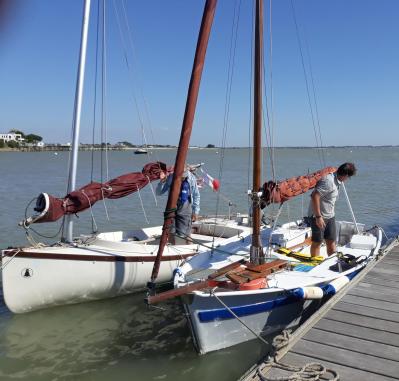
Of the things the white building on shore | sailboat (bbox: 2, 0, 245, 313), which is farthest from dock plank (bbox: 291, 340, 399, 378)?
the white building on shore

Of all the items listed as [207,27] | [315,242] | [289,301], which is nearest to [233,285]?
[289,301]

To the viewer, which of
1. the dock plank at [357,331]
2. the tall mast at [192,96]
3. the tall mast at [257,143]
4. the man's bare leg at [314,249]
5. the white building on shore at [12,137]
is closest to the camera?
the dock plank at [357,331]

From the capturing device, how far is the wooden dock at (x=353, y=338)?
4766mm

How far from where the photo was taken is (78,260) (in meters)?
9.20

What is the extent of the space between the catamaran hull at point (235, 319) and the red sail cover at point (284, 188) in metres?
1.88

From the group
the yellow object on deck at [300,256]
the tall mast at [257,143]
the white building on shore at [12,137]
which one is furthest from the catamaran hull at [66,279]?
the white building on shore at [12,137]

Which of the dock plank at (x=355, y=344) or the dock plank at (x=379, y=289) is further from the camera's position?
the dock plank at (x=379, y=289)

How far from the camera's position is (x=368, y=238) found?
1056 centimetres

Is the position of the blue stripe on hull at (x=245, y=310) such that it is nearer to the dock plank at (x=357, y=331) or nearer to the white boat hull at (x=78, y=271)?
the dock plank at (x=357, y=331)

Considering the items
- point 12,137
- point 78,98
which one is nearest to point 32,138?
point 12,137

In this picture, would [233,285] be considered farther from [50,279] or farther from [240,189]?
[240,189]

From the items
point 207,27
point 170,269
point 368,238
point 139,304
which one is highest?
point 207,27

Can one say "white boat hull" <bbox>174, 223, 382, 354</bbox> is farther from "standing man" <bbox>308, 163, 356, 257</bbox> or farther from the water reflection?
"standing man" <bbox>308, 163, 356, 257</bbox>

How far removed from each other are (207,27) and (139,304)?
6.21 m
